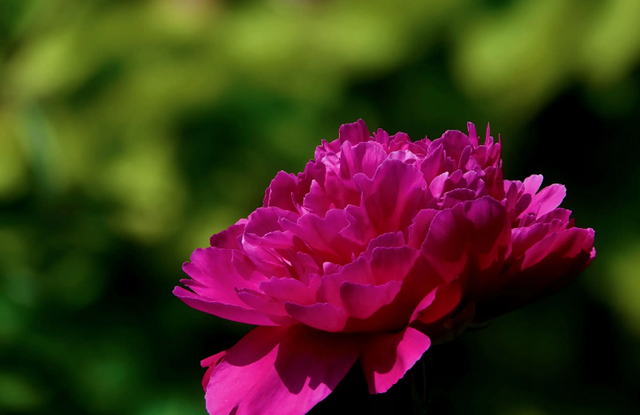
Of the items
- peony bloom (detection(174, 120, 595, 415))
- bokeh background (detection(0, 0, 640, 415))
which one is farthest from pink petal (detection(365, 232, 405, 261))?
bokeh background (detection(0, 0, 640, 415))

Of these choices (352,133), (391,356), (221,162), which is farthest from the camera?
(221,162)

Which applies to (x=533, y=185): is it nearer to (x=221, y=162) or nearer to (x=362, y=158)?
(x=362, y=158)

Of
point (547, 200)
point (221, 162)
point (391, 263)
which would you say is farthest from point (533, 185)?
point (221, 162)

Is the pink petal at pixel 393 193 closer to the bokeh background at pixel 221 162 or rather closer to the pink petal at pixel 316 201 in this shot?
the pink petal at pixel 316 201

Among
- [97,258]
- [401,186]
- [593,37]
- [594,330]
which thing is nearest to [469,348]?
[594,330]

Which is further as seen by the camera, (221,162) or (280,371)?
(221,162)

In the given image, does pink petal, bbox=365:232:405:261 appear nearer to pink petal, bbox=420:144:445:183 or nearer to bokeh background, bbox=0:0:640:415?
pink petal, bbox=420:144:445:183

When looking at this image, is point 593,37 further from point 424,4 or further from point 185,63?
point 185,63
